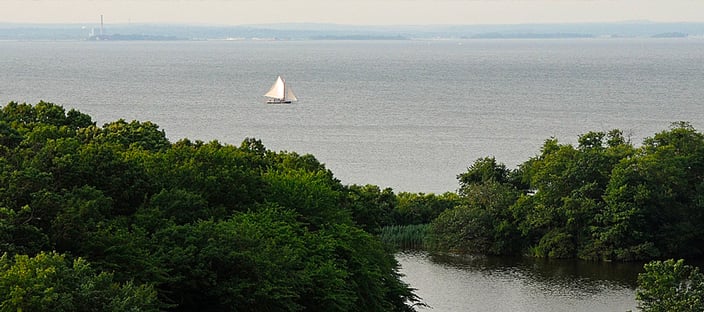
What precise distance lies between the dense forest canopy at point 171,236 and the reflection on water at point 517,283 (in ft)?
32.3

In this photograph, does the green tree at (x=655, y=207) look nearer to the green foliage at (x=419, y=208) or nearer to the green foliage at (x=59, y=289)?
the green foliage at (x=419, y=208)

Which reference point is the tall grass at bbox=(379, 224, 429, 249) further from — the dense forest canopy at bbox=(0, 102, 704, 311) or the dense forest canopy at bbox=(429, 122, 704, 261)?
the dense forest canopy at bbox=(429, 122, 704, 261)

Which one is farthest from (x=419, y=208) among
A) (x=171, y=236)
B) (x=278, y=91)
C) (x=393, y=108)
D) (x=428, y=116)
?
(x=278, y=91)

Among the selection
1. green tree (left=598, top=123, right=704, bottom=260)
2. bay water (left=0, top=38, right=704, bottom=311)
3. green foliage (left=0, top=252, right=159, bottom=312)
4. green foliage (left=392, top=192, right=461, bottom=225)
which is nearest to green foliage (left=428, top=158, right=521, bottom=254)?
bay water (left=0, top=38, right=704, bottom=311)

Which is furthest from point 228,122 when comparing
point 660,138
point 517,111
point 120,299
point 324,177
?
point 120,299

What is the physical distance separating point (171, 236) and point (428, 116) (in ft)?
277

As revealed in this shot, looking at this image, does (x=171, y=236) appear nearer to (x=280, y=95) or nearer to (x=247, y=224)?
(x=247, y=224)

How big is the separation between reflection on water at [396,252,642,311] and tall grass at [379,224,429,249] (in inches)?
36.6

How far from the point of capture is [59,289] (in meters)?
19.2

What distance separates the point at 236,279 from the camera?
993 inches

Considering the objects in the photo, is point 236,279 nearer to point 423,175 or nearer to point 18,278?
point 18,278

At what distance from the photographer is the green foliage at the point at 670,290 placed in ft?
92.0

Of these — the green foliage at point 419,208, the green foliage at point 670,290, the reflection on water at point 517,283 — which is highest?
the green foliage at point 670,290

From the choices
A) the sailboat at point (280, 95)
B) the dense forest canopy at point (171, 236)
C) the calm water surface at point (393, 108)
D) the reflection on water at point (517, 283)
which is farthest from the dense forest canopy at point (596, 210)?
the sailboat at point (280, 95)
